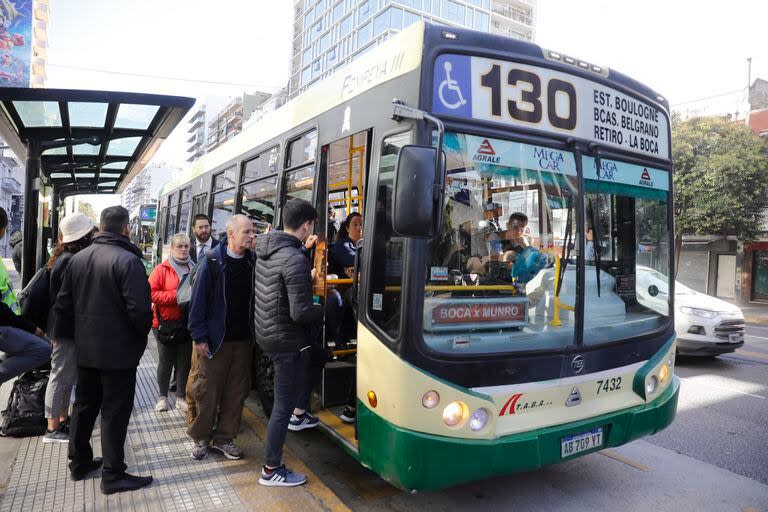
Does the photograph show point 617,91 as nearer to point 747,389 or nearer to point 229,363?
point 229,363

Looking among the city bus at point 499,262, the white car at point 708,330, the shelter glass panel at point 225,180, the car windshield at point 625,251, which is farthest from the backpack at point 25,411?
the white car at point 708,330

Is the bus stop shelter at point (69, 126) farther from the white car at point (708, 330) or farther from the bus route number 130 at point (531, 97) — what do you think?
the white car at point (708, 330)

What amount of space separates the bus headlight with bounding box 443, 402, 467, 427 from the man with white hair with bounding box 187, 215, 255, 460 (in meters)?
1.67

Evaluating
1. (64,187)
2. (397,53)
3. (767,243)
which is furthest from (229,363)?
(767,243)

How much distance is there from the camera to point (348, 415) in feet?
12.7

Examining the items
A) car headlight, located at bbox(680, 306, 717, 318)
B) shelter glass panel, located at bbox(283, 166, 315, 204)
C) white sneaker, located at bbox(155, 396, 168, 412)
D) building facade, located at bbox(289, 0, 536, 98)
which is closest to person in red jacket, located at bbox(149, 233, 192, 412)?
white sneaker, located at bbox(155, 396, 168, 412)

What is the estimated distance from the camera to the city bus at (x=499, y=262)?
9.78ft

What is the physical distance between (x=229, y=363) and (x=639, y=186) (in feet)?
11.0

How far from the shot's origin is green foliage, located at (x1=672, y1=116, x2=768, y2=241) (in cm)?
2003

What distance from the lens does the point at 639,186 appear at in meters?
3.88

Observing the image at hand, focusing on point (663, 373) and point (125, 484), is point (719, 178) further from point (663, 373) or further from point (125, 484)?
point (125, 484)

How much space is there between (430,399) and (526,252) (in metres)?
1.20

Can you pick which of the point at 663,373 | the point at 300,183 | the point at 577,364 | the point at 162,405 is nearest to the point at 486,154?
the point at 577,364

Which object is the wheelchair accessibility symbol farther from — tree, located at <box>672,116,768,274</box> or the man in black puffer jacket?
tree, located at <box>672,116,768,274</box>
